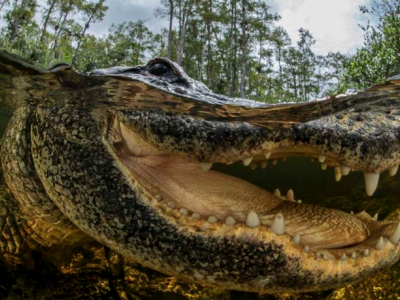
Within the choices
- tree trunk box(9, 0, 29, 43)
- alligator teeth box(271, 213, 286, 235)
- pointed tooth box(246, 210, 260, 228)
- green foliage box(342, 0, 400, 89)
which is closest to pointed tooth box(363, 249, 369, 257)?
alligator teeth box(271, 213, 286, 235)

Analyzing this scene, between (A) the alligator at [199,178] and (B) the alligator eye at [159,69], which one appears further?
(B) the alligator eye at [159,69]

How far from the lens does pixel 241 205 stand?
258 cm

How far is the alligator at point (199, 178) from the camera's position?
85.3 inches

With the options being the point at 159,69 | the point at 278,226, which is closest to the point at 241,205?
the point at 278,226

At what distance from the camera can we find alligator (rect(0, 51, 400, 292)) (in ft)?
7.11

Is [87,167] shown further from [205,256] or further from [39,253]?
[39,253]

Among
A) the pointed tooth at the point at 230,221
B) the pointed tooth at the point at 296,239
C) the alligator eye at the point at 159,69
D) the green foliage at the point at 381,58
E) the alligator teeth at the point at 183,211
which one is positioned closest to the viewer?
the pointed tooth at the point at 296,239

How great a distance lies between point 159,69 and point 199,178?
2.86 feet

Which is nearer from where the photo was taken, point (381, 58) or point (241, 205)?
point (241, 205)

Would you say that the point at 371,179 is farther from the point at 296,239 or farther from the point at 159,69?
the point at 159,69

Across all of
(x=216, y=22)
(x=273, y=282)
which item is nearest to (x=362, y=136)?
(x=273, y=282)

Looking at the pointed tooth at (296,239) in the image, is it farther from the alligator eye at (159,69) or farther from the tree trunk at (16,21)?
the tree trunk at (16,21)

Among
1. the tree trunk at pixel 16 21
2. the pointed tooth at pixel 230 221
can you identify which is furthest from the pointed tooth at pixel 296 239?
the tree trunk at pixel 16 21

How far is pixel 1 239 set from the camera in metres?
3.35
